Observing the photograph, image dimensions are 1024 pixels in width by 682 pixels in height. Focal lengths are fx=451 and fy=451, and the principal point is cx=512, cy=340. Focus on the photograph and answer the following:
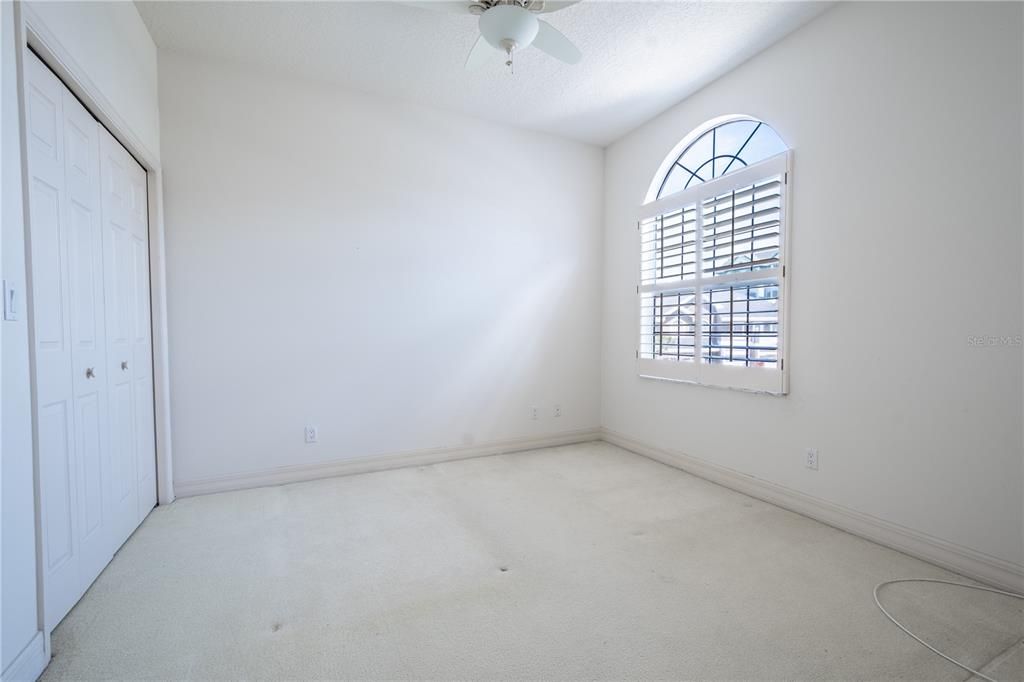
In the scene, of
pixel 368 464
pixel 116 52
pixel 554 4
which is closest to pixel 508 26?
pixel 554 4

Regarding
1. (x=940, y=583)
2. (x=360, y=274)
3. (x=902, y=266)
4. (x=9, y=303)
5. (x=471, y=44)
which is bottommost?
(x=940, y=583)

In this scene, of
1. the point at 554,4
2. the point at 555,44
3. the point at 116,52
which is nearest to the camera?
the point at 554,4

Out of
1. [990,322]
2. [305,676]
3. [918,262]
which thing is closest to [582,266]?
[918,262]

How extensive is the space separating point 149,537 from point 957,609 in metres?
3.58

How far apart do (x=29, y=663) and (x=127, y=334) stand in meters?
1.49

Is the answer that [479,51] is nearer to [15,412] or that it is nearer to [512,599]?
[15,412]

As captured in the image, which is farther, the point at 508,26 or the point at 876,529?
the point at 876,529

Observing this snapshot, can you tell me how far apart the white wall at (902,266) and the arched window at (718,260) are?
0.44ft

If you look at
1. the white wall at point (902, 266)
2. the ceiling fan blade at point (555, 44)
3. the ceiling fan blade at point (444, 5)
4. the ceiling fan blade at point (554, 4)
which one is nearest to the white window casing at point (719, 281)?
the white wall at point (902, 266)

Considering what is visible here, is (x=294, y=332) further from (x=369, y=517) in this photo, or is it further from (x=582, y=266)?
(x=582, y=266)

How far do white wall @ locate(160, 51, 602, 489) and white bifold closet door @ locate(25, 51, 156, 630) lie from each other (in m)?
0.42

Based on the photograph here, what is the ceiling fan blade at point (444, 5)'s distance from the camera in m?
2.02

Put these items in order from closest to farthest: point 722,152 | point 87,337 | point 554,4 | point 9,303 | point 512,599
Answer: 1. point 9,303
2. point 512,599
3. point 87,337
4. point 554,4
5. point 722,152

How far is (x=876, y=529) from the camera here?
2.26 metres
